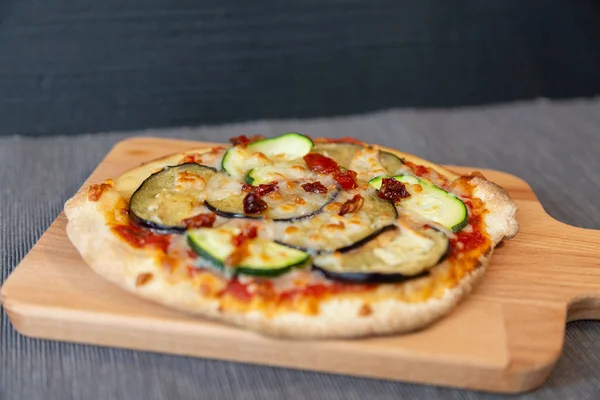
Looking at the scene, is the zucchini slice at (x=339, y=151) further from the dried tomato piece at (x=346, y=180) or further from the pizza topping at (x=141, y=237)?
the pizza topping at (x=141, y=237)

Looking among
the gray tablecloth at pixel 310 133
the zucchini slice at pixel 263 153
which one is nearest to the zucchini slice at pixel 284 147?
the zucchini slice at pixel 263 153

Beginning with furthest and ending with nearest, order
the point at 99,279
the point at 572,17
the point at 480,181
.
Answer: the point at 572,17 → the point at 480,181 → the point at 99,279

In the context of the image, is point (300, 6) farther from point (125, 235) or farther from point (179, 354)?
point (179, 354)

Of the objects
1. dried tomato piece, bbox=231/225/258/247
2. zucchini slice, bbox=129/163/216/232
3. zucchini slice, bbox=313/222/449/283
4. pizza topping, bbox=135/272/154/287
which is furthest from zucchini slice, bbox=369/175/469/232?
pizza topping, bbox=135/272/154/287

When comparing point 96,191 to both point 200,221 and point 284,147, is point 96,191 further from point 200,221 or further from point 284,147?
point 284,147

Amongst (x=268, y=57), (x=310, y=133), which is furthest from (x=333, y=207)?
(x=268, y=57)

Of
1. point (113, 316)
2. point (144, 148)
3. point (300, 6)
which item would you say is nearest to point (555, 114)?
point (300, 6)

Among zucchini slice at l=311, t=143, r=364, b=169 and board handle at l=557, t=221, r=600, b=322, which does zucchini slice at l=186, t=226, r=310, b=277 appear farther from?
board handle at l=557, t=221, r=600, b=322
